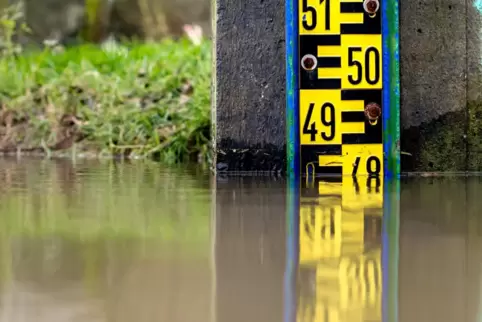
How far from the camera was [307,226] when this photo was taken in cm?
124

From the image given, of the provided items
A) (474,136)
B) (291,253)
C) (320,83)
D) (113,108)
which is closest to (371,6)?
(320,83)

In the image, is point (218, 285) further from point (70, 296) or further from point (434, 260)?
point (434, 260)

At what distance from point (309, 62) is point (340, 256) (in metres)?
1.35

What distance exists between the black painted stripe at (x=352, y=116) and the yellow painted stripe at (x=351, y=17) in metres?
0.29

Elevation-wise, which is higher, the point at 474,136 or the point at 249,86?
the point at 249,86

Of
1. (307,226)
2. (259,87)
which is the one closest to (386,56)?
(259,87)

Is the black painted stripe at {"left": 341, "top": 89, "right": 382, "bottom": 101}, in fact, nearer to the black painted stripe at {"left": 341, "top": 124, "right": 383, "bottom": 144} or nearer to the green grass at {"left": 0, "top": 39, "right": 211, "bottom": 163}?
the black painted stripe at {"left": 341, "top": 124, "right": 383, "bottom": 144}

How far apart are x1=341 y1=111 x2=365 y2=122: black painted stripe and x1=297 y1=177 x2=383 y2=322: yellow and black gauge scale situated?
1.86 feet

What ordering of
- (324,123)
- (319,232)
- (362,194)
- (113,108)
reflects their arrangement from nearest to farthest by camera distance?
1. (319,232)
2. (362,194)
3. (324,123)
4. (113,108)

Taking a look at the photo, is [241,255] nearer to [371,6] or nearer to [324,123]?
[324,123]

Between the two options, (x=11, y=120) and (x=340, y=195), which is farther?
(x=11, y=120)

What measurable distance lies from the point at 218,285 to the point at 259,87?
58.9 inches

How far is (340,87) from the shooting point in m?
2.26

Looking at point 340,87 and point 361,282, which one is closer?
point 361,282
